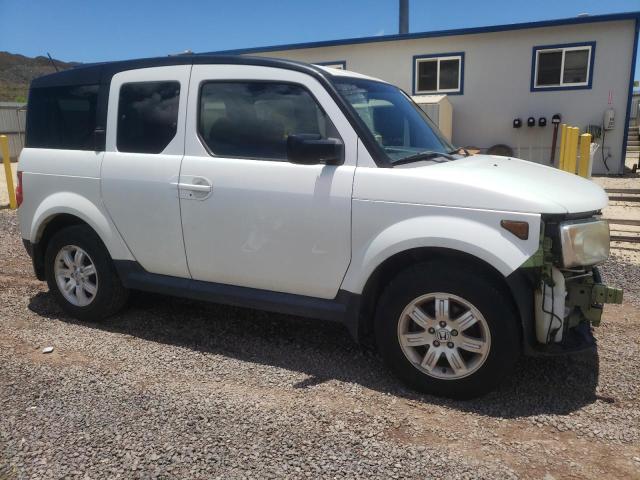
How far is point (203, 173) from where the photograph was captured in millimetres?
3611

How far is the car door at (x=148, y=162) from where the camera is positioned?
3771mm

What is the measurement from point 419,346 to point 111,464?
1.80 m

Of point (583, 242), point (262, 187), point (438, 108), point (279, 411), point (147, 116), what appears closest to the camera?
point (583, 242)

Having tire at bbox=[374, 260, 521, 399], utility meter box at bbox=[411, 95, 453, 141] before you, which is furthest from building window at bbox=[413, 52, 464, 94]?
tire at bbox=[374, 260, 521, 399]

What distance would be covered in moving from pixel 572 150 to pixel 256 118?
6011 millimetres

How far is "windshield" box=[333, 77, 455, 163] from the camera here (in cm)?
343

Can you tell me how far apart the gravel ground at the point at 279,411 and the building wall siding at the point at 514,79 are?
11421 mm

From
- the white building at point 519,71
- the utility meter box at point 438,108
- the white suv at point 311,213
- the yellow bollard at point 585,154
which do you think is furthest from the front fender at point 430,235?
the white building at point 519,71

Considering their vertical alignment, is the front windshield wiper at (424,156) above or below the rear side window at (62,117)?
below

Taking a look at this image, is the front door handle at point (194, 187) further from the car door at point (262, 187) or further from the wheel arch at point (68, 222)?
the wheel arch at point (68, 222)

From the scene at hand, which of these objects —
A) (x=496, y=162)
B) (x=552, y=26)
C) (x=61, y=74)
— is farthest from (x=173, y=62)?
(x=552, y=26)

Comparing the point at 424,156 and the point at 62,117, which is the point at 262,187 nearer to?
the point at 424,156

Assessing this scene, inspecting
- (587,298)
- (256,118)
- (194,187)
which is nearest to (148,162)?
(194,187)

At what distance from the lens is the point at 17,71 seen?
70500 mm
